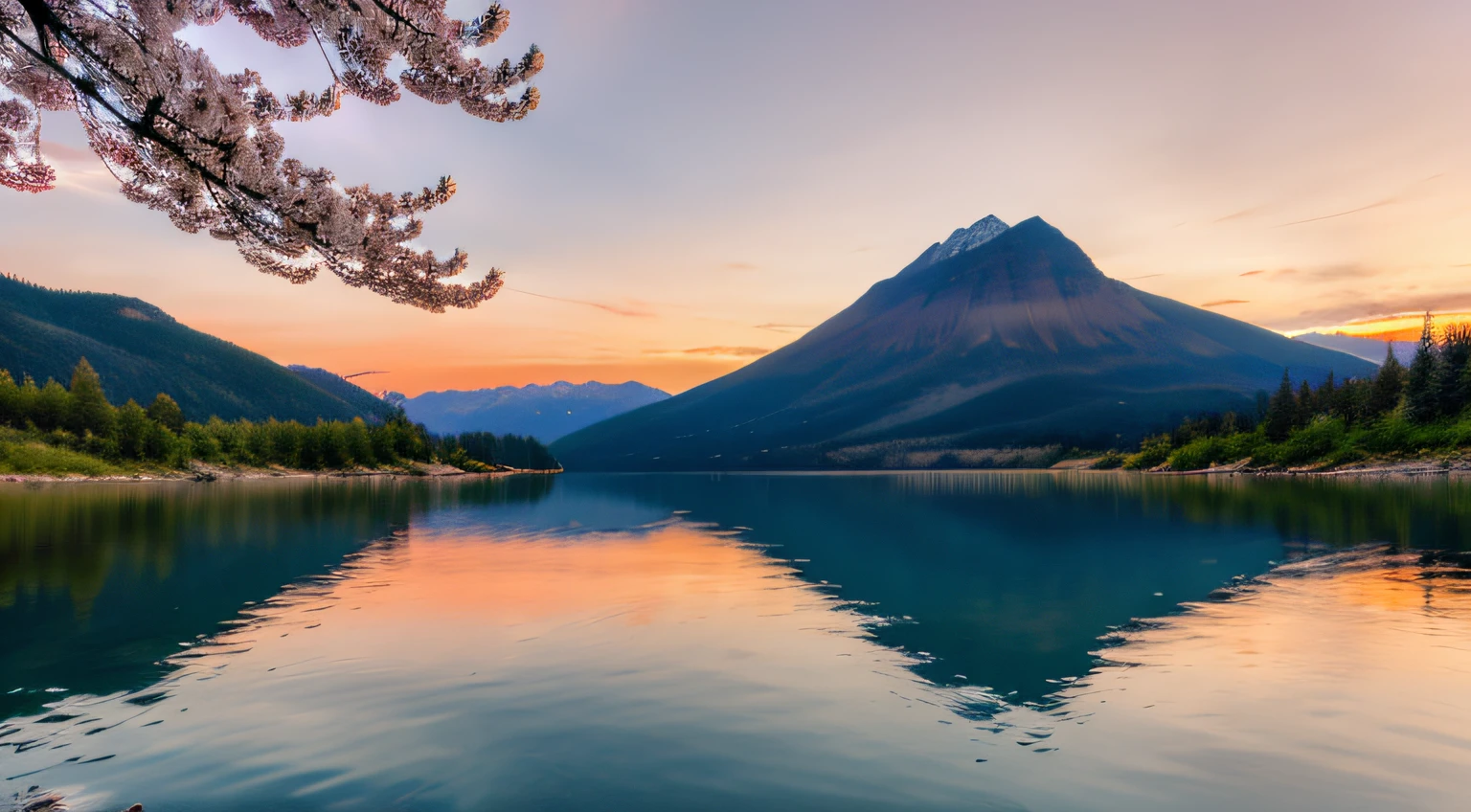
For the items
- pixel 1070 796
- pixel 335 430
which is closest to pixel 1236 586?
pixel 1070 796

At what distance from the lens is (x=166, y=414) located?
535ft

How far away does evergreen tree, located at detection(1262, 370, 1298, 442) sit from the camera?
537 feet

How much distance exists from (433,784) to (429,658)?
7.35 metres

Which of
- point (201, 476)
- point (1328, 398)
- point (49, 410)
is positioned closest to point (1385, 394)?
point (1328, 398)

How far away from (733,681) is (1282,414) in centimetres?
19240

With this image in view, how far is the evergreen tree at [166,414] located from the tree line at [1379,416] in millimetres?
237703

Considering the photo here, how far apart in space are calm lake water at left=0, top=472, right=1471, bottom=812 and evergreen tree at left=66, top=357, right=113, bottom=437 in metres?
144

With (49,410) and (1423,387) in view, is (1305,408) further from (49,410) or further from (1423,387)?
(49,410)

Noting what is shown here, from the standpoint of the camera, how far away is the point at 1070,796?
9.98m

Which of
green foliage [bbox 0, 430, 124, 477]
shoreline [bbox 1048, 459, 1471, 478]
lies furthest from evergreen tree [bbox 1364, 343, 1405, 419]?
green foliage [bbox 0, 430, 124, 477]

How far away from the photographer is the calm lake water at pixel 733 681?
10.3 metres

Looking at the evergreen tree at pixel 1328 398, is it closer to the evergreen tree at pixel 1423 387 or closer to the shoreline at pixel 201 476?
the evergreen tree at pixel 1423 387

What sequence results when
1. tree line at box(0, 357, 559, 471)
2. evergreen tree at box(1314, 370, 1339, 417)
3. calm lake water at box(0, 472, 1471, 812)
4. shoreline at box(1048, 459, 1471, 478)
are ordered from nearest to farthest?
calm lake water at box(0, 472, 1471, 812)
shoreline at box(1048, 459, 1471, 478)
tree line at box(0, 357, 559, 471)
evergreen tree at box(1314, 370, 1339, 417)

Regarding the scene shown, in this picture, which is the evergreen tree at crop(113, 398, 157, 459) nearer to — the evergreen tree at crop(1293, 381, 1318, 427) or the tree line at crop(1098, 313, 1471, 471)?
the tree line at crop(1098, 313, 1471, 471)
